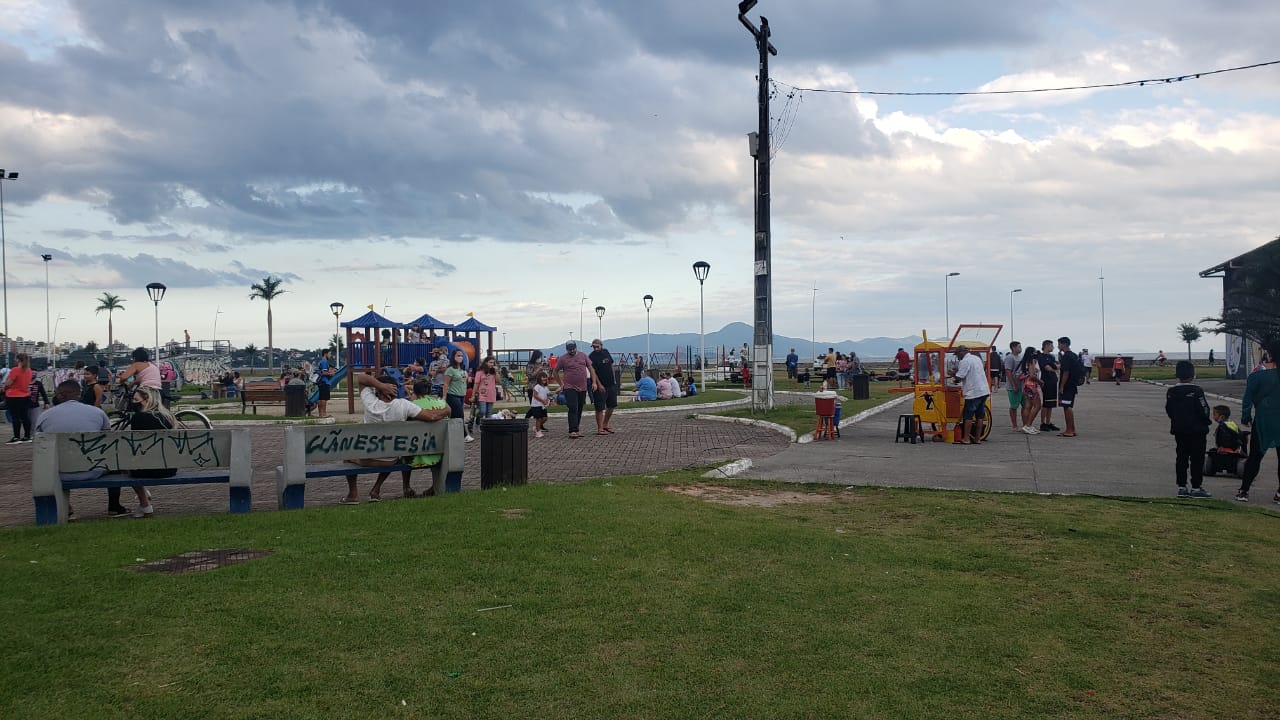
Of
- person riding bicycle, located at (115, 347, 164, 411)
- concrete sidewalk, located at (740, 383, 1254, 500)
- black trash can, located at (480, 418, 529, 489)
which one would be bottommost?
concrete sidewalk, located at (740, 383, 1254, 500)

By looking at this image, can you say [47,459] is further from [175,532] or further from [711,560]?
[711,560]

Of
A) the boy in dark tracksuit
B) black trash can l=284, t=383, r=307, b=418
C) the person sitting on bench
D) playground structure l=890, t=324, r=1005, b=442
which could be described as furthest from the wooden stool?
black trash can l=284, t=383, r=307, b=418

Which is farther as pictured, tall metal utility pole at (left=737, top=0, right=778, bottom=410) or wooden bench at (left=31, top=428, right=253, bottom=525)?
tall metal utility pole at (left=737, top=0, right=778, bottom=410)

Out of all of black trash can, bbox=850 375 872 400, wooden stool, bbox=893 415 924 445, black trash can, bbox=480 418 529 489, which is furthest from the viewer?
black trash can, bbox=850 375 872 400

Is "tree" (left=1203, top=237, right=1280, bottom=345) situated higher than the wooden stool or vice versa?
"tree" (left=1203, top=237, right=1280, bottom=345)

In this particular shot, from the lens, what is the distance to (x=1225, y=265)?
5225 cm

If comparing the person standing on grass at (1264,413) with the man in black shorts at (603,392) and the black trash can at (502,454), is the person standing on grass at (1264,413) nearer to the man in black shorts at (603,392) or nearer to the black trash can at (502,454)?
the black trash can at (502,454)

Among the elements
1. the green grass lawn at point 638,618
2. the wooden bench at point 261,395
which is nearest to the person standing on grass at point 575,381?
the green grass lawn at point 638,618

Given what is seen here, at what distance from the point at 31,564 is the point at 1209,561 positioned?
8199 mm

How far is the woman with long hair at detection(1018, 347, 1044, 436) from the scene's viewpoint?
54.7 feet

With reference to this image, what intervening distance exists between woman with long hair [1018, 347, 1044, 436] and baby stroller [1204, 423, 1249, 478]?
524 cm

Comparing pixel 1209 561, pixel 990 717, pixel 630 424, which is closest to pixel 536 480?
pixel 1209 561

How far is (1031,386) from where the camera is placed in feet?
54.7

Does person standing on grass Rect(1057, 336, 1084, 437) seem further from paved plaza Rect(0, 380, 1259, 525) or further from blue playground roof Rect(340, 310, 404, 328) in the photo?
blue playground roof Rect(340, 310, 404, 328)
